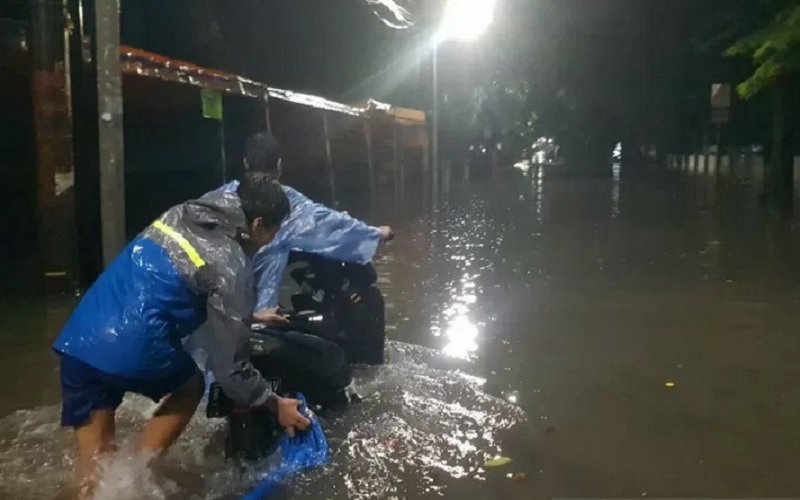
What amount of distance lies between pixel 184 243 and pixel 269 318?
1.29m

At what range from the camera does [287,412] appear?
3986 millimetres

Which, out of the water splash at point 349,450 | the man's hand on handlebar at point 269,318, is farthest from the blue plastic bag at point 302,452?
the man's hand on handlebar at point 269,318

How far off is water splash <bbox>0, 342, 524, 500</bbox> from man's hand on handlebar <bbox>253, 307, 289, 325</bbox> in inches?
23.9

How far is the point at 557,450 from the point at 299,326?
1.58m

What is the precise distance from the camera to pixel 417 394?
570 centimetres

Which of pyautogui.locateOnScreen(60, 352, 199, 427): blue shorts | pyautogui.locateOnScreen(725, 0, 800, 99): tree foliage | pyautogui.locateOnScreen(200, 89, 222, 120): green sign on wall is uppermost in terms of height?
pyautogui.locateOnScreen(725, 0, 800, 99): tree foliage

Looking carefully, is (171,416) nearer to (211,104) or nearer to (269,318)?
(269,318)

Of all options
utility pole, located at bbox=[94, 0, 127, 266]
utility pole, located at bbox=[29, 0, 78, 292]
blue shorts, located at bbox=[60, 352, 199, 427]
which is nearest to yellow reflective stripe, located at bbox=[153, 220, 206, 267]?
blue shorts, located at bbox=[60, 352, 199, 427]

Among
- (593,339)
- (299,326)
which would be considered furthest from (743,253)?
(299,326)

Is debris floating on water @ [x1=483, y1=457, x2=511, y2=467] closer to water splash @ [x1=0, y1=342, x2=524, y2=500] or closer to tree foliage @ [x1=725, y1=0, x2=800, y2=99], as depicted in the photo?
water splash @ [x1=0, y1=342, x2=524, y2=500]

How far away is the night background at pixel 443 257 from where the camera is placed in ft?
15.3

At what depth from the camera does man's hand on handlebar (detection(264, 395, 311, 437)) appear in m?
3.98

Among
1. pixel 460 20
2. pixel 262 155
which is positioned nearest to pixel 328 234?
pixel 262 155

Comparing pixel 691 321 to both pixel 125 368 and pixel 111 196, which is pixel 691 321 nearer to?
pixel 111 196
